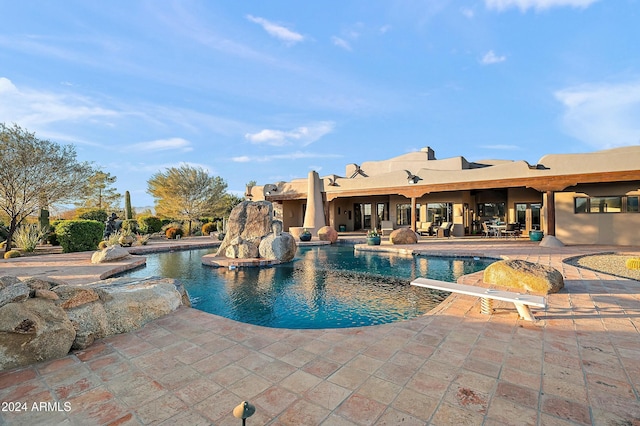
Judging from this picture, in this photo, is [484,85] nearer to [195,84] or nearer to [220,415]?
[195,84]

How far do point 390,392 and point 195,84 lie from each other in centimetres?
1229

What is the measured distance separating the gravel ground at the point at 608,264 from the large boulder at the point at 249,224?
971 centimetres

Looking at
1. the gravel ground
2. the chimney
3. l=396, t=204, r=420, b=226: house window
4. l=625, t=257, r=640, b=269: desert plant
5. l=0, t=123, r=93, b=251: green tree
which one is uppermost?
the chimney

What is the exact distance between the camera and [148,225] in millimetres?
21000

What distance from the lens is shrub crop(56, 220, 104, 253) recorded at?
494 inches

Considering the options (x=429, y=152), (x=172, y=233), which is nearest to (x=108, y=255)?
(x=172, y=233)

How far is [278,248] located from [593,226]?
13293 mm

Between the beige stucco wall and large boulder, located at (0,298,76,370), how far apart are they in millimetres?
16451

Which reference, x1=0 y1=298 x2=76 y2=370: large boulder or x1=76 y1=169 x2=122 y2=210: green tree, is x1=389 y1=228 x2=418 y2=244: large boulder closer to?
x1=0 y1=298 x2=76 y2=370: large boulder

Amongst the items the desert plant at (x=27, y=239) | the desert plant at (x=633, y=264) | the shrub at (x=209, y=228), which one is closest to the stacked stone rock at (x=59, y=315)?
the desert plant at (x=633, y=264)

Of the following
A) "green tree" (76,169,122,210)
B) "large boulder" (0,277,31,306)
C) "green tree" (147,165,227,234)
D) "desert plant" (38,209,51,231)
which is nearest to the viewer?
"large boulder" (0,277,31,306)

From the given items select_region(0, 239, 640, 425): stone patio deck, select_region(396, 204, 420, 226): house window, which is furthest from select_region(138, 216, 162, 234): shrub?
select_region(0, 239, 640, 425): stone patio deck

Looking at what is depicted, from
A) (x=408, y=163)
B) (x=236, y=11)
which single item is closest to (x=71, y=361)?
(x=236, y=11)

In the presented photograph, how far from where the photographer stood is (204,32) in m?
8.90
